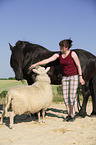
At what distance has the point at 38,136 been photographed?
3.88m

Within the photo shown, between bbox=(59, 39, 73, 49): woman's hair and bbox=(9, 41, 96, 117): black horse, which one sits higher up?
bbox=(59, 39, 73, 49): woman's hair

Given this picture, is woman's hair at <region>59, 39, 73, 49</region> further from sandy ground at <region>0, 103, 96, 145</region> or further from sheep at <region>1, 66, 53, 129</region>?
sandy ground at <region>0, 103, 96, 145</region>

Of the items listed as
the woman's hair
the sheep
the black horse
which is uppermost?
the woman's hair

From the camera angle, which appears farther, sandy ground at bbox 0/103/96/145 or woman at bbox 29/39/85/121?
woman at bbox 29/39/85/121

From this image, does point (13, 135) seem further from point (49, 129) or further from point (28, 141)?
point (49, 129)

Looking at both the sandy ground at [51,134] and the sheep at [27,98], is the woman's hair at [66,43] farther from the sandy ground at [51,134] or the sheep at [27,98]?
the sandy ground at [51,134]

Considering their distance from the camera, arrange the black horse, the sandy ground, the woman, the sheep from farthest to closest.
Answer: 1. the black horse
2. the woman
3. the sheep
4. the sandy ground

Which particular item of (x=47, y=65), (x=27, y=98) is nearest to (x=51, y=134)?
(x=27, y=98)

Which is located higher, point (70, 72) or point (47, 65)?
point (47, 65)

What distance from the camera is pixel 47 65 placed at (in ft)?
19.1

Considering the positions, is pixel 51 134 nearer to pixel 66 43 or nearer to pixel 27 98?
pixel 27 98

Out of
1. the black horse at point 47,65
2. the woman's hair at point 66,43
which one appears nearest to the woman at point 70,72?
the woman's hair at point 66,43

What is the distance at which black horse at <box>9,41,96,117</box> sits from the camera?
5574mm

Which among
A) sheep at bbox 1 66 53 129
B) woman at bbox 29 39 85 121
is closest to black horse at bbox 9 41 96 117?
woman at bbox 29 39 85 121
